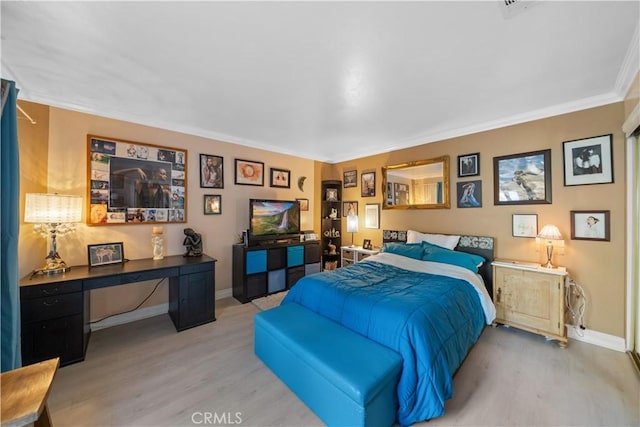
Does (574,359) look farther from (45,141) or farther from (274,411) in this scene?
(45,141)

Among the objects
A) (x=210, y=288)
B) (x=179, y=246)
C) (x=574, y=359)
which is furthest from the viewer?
(x=179, y=246)

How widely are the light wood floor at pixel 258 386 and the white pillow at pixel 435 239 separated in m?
1.21

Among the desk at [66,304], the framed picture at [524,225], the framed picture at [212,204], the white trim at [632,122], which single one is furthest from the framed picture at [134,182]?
the white trim at [632,122]

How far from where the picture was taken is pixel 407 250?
11.3ft

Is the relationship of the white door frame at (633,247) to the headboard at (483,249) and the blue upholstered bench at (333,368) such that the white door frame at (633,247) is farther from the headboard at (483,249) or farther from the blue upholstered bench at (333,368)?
the blue upholstered bench at (333,368)

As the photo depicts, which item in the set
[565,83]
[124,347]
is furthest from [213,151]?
[565,83]

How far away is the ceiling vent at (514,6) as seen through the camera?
1380 mm

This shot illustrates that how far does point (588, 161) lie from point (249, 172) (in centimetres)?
443

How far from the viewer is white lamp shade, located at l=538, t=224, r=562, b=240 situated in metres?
2.54

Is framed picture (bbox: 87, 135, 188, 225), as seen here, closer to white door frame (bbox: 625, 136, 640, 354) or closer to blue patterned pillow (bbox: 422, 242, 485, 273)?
blue patterned pillow (bbox: 422, 242, 485, 273)

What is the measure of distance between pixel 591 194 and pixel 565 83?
48.5 inches

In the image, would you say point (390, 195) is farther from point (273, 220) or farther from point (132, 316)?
point (132, 316)

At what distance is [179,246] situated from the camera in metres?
3.39

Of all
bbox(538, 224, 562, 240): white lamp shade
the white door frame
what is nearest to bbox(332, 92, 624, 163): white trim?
the white door frame
